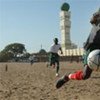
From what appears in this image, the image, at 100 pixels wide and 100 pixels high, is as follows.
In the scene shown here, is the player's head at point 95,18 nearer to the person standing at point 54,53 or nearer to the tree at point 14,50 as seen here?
the person standing at point 54,53

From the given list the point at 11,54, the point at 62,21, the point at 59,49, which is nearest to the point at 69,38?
the point at 62,21

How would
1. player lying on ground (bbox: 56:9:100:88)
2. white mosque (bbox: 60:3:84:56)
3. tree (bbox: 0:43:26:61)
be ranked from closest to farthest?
1. player lying on ground (bbox: 56:9:100:88)
2. white mosque (bbox: 60:3:84:56)
3. tree (bbox: 0:43:26:61)

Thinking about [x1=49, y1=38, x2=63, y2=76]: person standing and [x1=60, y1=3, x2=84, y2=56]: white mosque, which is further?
[x1=60, y1=3, x2=84, y2=56]: white mosque

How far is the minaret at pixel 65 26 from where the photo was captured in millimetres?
130250

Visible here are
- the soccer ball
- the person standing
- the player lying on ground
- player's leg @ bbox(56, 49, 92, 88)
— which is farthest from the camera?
the person standing

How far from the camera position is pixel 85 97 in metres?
9.55

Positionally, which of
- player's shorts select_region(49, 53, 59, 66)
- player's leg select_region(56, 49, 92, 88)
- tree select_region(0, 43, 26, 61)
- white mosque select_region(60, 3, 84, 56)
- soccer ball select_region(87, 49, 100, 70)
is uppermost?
white mosque select_region(60, 3, 84, 56)

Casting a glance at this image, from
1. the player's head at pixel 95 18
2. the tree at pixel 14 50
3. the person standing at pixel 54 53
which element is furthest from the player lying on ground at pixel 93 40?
the tree at pixel 14 50

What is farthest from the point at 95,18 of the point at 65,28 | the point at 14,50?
the point at 14,50

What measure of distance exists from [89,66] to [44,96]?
174 cm

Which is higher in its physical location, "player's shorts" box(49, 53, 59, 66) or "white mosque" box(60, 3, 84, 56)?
"white mosque" box(60, 3, 84, 56)

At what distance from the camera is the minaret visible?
13025 centimetres

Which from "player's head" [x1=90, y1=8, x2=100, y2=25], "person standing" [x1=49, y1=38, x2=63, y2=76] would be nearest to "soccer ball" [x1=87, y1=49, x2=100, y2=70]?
"player's head" [x1=90, y1=8, x2=100, y2=25]

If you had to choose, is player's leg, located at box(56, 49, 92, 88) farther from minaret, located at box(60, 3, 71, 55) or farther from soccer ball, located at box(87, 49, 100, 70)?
minaret, located at box(60, 3, 71, 55)
